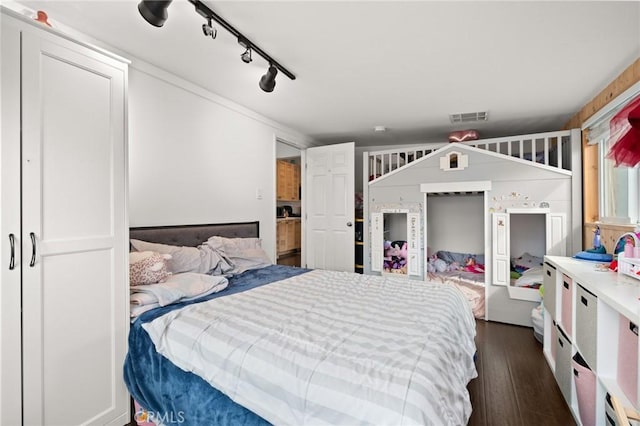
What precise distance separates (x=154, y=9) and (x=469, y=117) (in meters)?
3.43

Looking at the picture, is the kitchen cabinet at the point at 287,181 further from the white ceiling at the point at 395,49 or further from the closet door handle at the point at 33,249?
the closet door handle at the point at 33,249

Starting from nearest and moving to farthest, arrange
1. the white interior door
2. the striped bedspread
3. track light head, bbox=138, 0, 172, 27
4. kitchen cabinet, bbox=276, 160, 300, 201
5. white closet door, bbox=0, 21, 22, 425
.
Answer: the striped bedspread, white closet door, bbox=0, 21, 22, 425, track light head, bbox=138, 0, 172, 27, the white interior door, kitchen cabinet, bbox=276, 160, 300, 201

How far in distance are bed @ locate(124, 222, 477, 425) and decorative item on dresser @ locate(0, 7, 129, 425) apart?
0.72ft

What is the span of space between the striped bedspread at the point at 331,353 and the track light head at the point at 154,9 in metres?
1.58

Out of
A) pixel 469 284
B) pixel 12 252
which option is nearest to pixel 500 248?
pixel 469 284

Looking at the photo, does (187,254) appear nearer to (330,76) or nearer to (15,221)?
(15,221)

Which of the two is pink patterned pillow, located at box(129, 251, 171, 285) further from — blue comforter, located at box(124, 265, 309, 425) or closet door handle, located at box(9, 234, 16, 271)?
closet door handle, located at box(9, 234, 16, 271)

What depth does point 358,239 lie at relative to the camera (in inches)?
184

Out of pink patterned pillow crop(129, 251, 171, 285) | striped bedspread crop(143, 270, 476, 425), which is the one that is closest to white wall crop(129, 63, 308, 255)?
pink patterned pillow crop(129, 251, 171, 285)

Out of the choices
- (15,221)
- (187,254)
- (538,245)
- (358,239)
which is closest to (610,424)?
(187,254)

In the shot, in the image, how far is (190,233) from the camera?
270cm

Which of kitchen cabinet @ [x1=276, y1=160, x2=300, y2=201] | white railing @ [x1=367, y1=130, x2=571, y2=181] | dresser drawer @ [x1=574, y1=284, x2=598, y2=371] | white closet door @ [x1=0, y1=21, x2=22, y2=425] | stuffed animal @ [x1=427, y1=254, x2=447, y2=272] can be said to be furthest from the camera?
kitchen cabinet @ [x1=276, y1=160, x2=300, y2=201]

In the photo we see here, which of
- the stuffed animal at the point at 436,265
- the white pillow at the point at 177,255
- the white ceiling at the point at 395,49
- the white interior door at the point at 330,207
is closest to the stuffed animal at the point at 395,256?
the stuffed animal at the point at 436,265

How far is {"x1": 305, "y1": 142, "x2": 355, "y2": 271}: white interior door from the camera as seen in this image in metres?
4.32
